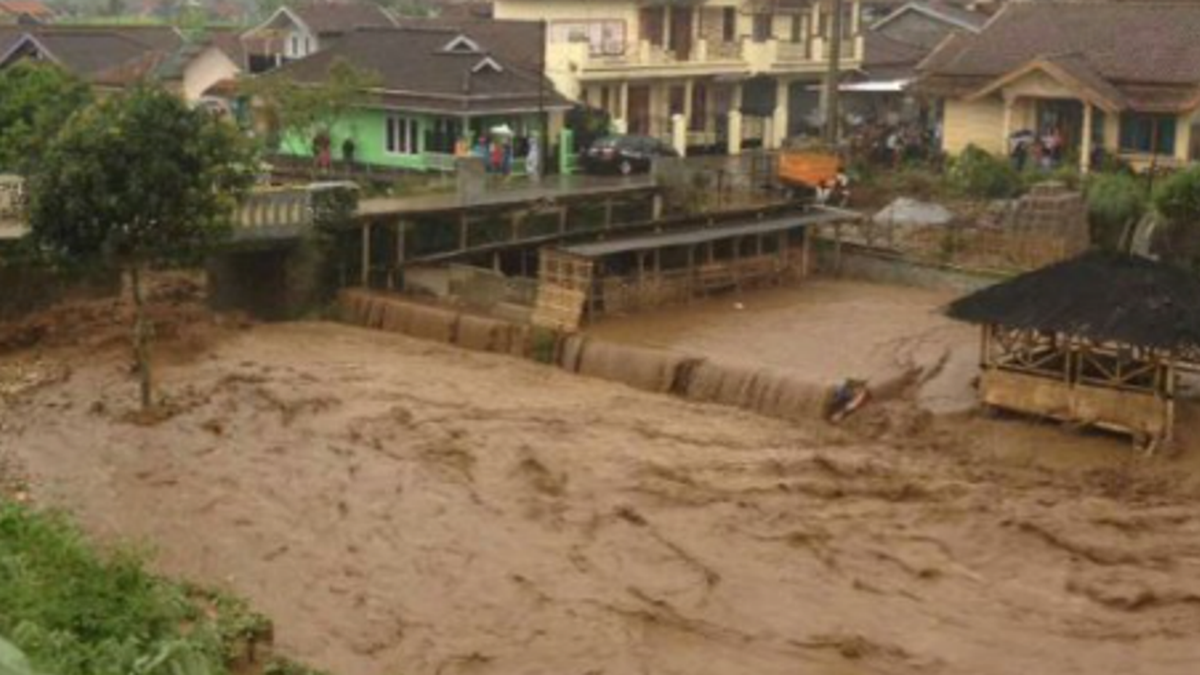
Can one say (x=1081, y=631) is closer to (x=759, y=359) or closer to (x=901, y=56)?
(x=759, y=359)

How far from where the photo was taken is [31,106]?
1528 inches

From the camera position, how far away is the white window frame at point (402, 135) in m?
45.0

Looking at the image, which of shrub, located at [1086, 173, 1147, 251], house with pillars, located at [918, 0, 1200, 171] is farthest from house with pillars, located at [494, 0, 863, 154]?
shrub, located at [1086, 173, 1147, 251]

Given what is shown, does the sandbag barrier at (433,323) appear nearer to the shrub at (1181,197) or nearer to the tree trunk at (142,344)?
the tree trunk at (142,344)

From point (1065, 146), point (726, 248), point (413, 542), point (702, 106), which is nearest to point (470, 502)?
point (413, 542)

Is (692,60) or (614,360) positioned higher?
(692,60)

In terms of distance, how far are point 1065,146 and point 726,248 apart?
11.4 meters

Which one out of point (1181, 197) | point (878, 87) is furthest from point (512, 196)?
point (878, 87)

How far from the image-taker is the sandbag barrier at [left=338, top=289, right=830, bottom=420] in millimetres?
28656

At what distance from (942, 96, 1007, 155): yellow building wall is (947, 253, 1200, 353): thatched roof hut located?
1798 centimetres

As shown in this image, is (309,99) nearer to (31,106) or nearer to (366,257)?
(31,106)

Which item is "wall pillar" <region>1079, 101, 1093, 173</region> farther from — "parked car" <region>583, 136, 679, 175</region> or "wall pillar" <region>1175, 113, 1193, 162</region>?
"parked car" <region>583, 136, 679, 175</region>

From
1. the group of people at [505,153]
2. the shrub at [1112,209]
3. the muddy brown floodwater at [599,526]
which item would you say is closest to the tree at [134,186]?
the muddy brown floodwater at [599,526]

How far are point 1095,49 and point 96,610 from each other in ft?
116
